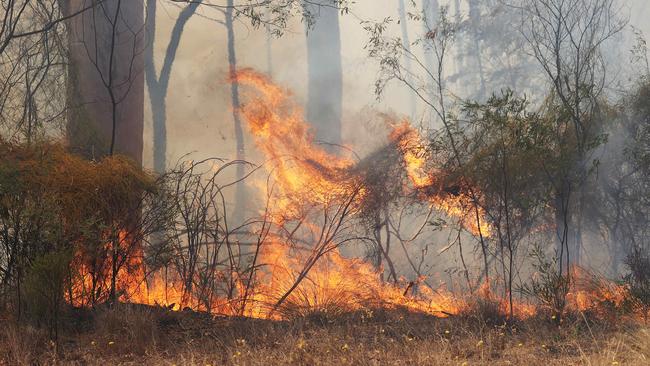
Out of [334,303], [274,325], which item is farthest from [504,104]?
[274,325]

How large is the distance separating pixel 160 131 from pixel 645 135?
1638cm

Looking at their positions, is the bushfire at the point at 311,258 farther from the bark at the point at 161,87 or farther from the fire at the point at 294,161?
the bark at the point at 161,87

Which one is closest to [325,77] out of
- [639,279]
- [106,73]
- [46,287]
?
[106,73]

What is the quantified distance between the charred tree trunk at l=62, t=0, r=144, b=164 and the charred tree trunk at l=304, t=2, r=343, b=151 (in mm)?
9466

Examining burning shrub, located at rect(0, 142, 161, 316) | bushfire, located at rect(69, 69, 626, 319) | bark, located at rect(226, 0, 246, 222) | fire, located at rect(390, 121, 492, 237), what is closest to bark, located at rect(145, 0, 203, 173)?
bark, located at rect(226, 0, 246, 222)

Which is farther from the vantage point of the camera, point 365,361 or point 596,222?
point 596,222

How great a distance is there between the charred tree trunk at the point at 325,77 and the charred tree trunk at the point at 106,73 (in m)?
9.47

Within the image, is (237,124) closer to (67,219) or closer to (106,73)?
(106,73)

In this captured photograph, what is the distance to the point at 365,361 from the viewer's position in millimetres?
4969

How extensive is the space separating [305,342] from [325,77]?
1612 centimetres

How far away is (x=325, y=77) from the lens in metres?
20.8

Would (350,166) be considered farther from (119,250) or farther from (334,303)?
(119,250)

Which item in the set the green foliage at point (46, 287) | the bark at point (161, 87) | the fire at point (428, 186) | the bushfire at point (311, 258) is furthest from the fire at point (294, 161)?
the bark at point (161, 87)

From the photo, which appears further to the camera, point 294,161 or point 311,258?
point 294,161
